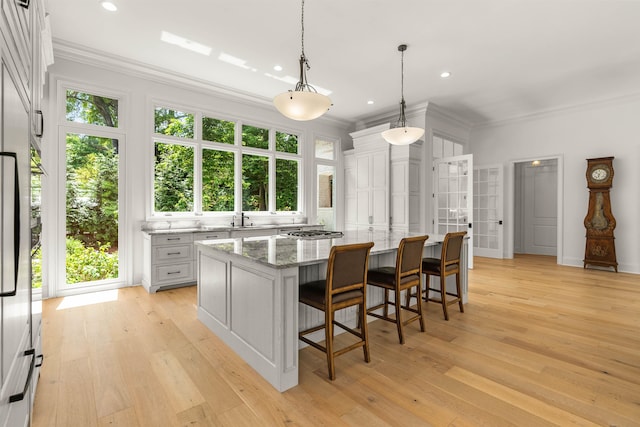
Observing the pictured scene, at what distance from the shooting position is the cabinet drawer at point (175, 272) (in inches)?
163

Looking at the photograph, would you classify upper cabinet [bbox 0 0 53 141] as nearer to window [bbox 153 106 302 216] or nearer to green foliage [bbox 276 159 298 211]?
window [bbox 153 106 302 216]

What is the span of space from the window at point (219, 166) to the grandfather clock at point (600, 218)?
5284 mm

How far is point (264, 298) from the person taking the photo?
82.5 inches

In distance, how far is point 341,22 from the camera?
3316 millimetres

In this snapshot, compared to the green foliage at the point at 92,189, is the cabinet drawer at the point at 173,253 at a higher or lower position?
lower

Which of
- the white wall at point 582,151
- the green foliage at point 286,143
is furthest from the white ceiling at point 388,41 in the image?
the green foliage at point 286,143

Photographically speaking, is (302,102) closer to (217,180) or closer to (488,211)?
(217,180)

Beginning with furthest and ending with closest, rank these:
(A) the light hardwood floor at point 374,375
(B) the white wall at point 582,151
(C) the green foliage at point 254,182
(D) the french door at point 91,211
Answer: (C) the green foliage at point 254,182 → (B) the white wall at point 582,151 → (D) the french door at point 91,211 → (A) the light hardwood floor at point 374,375

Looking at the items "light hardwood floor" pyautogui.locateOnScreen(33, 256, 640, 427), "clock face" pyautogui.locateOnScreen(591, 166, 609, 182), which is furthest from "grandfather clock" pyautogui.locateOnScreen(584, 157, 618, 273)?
"light hardwood floor" pyautogui.locateOnScreen(33, 256, 640, 427)

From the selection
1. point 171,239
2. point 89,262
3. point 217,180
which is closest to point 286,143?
point 217,180

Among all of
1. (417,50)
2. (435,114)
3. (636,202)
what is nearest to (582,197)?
(636,202)

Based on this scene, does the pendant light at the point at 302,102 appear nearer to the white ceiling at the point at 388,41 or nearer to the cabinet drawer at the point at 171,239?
the white ceiling at the point at 388,41

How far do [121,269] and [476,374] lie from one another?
4.44m

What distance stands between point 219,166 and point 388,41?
3211 millimetres
